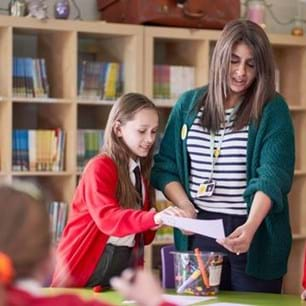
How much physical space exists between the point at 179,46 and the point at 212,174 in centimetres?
212

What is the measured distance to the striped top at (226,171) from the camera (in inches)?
107

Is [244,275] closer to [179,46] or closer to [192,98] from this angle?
[192,98]

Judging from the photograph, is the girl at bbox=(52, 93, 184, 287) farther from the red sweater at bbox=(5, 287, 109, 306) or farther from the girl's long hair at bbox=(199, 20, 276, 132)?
the red sweater at bbox=(5, 287, 109, 306)

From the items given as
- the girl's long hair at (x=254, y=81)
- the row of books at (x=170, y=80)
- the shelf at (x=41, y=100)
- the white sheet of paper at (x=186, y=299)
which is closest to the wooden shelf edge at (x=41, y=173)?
the shelf at (x=41, y=100)

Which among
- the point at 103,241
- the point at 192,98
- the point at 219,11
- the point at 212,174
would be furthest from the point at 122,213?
the point at 219,11

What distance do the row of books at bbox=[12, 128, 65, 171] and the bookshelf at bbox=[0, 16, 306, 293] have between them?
4cm

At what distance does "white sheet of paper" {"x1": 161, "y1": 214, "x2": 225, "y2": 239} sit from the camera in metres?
2.44

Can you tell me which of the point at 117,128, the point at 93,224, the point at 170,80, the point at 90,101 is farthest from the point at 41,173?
the point at 93,224

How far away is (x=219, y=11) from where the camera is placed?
177 inches

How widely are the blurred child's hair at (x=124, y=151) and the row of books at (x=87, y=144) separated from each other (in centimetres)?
143

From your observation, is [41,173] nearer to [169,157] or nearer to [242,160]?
[169,157]

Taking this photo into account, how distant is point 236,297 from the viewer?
2.48 m

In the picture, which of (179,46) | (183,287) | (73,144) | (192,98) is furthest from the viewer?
(179,46)

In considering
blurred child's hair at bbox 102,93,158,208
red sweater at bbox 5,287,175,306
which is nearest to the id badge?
blurred child's hair at bbox 102,93,158,208
